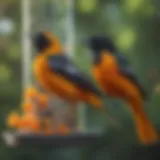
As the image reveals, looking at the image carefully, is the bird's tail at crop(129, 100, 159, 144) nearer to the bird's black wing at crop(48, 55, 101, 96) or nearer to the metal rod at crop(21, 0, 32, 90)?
the bird's black wing at crop(48, 55, 101, 96)

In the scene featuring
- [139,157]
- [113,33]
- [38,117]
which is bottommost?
[139,157]

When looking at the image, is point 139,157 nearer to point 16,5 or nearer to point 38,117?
point 38,117

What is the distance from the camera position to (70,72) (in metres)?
1.12

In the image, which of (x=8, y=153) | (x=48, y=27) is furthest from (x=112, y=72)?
(x=8, y=153)

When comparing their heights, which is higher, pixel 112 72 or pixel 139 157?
pixel 112 72

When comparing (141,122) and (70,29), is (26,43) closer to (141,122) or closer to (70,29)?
(70,29)

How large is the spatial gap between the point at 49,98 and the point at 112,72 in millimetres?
139

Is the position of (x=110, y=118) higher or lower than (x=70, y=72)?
lower

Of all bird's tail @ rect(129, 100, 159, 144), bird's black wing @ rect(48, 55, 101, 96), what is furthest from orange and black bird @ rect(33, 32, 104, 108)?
bird's tail @ rect(129, 100, 159, 144)

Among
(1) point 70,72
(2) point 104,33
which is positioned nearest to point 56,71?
(1) point 70,72

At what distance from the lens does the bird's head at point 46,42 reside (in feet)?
3.64

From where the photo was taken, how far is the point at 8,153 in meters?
1.18

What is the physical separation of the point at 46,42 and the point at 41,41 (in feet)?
0.04

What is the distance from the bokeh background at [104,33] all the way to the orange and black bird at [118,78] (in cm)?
1
